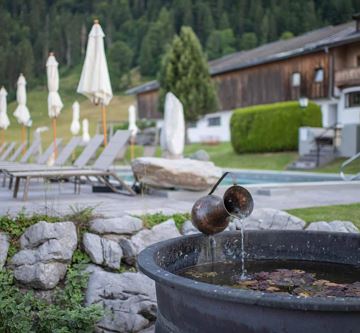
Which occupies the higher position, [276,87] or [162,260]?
[276,87]

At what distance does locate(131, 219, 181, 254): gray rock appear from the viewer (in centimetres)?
466

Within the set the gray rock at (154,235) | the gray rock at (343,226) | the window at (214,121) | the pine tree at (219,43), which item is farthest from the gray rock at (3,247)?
the pine tree at (219,43)

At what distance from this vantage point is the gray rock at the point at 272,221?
527 cm

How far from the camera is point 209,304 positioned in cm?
231

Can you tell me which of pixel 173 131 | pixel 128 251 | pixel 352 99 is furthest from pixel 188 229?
pixel 352 99

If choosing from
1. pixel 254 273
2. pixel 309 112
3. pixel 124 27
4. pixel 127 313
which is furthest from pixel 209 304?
pixel 124 27

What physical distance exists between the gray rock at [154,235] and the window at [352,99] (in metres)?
22.1

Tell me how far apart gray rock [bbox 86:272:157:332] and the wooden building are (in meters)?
22.1

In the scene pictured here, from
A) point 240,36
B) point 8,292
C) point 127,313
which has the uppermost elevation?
point 240,36

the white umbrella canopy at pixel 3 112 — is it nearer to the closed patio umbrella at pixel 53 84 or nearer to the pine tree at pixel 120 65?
the closed patio umbrella at pixel 53 84

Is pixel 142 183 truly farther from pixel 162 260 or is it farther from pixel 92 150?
pixel 162 260

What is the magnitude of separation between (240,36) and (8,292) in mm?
50474

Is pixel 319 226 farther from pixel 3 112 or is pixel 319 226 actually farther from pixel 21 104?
pixel 3 112

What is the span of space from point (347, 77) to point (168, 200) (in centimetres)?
2000
